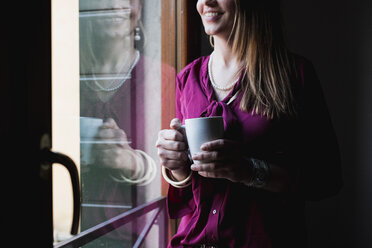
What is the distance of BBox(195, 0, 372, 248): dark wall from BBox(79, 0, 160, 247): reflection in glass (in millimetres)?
1151

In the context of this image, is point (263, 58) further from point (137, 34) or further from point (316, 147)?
point (137, 34)

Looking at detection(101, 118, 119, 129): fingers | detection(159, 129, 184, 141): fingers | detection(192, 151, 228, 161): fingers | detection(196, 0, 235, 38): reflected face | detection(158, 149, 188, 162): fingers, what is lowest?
detection(158, 149, 188, 162): fingers

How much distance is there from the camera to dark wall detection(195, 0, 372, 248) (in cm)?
195

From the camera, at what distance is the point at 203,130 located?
2.19ft

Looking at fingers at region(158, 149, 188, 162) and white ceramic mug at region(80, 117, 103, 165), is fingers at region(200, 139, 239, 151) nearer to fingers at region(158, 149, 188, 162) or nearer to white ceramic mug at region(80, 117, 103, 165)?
fingers at region(158, 149, 188, 162)

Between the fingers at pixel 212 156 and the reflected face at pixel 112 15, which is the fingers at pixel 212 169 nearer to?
the fingers at pixel 212 156

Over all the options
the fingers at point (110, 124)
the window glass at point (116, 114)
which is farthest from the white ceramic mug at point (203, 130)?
the fingers at point (110, 124)

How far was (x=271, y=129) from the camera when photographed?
76 cm

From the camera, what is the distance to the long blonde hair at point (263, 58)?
2.55ft

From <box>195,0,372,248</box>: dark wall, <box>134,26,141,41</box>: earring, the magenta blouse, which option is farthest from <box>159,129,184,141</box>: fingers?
<box>195,0,372,248</box>: dark wall
